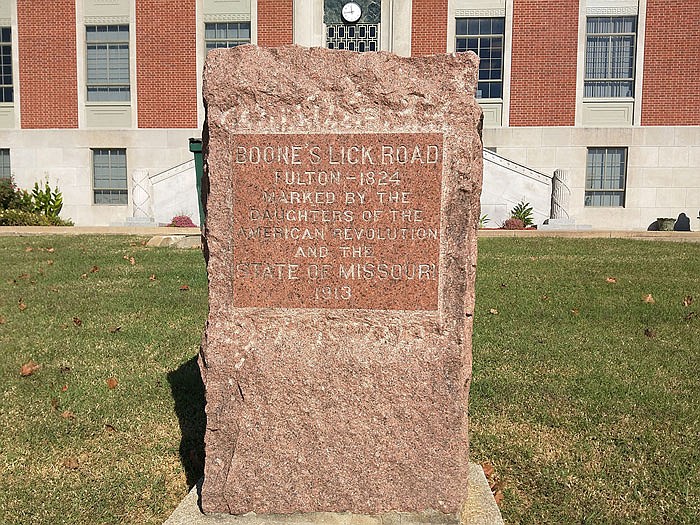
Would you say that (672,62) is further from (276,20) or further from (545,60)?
(276,20)

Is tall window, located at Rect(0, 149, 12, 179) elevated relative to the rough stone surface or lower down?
elevated

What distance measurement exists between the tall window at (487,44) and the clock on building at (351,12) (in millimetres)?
3258

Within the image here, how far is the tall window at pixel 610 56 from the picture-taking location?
19250 millimetres

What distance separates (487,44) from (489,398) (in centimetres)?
1755

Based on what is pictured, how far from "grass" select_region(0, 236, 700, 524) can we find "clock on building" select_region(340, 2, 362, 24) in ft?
45.6

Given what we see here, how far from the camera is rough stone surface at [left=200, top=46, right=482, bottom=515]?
2.82 m

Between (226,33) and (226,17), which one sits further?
(226,33)

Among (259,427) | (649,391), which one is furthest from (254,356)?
(649,391)

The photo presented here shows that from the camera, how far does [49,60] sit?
20469 mm

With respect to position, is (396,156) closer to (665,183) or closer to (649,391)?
(649,391)

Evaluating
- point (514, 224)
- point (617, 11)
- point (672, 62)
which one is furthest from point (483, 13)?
point (514, 224)

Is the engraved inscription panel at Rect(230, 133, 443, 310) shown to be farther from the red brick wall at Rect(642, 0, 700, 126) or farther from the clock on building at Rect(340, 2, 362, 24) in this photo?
the red brick wall at Rect(642, 0, 700, 126)

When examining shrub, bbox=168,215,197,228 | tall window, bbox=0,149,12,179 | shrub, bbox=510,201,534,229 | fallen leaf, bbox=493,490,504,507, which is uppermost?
tall window, bbox=0,149,12,179

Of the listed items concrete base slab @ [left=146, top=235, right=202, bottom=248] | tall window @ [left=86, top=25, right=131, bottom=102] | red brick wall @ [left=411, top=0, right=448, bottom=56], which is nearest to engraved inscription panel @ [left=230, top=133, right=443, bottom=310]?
concrete base slab @ [left=146, top=235, right=202, bottom=248]
